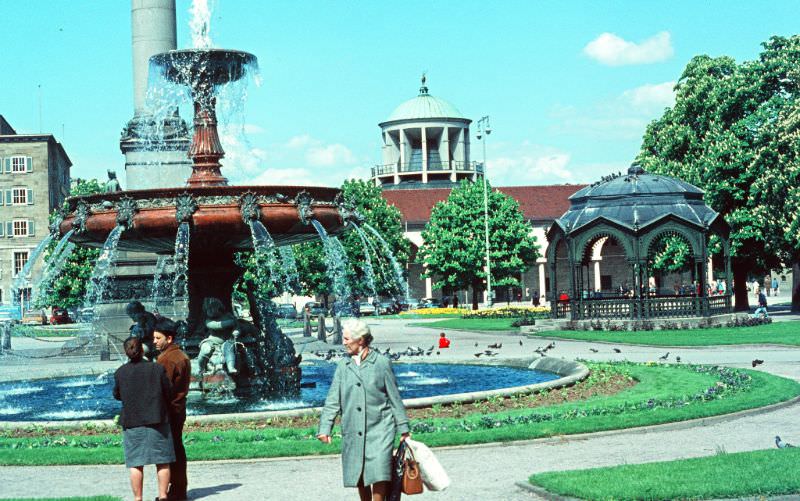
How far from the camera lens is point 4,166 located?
3868 inches

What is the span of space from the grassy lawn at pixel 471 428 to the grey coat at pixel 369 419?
4436 mm

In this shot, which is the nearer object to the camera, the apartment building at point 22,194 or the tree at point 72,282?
the tree at point 72,282

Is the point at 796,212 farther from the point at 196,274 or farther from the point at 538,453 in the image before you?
the point at 538,453

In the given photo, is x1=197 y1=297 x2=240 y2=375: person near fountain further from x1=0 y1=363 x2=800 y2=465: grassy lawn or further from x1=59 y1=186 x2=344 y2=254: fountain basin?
x1=0 y1=363 x2=800 y2=465: grassy lawn

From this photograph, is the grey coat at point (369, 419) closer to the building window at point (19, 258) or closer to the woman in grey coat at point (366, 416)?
the woman in grey coat at point (366, 416)

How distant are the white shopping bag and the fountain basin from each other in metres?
9.71

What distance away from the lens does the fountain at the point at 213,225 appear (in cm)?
1706

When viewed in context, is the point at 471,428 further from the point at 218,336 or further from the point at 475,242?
the point at 475,242

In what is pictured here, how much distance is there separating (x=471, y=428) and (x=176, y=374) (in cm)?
503

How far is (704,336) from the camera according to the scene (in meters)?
34.1

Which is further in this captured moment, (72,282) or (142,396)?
(72,282)

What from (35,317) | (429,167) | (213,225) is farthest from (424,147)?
(213,225)

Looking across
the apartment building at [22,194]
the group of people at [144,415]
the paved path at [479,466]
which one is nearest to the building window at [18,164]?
the apartment building at [22,194]

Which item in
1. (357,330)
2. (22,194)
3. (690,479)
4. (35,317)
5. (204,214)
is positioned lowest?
(690,479)
